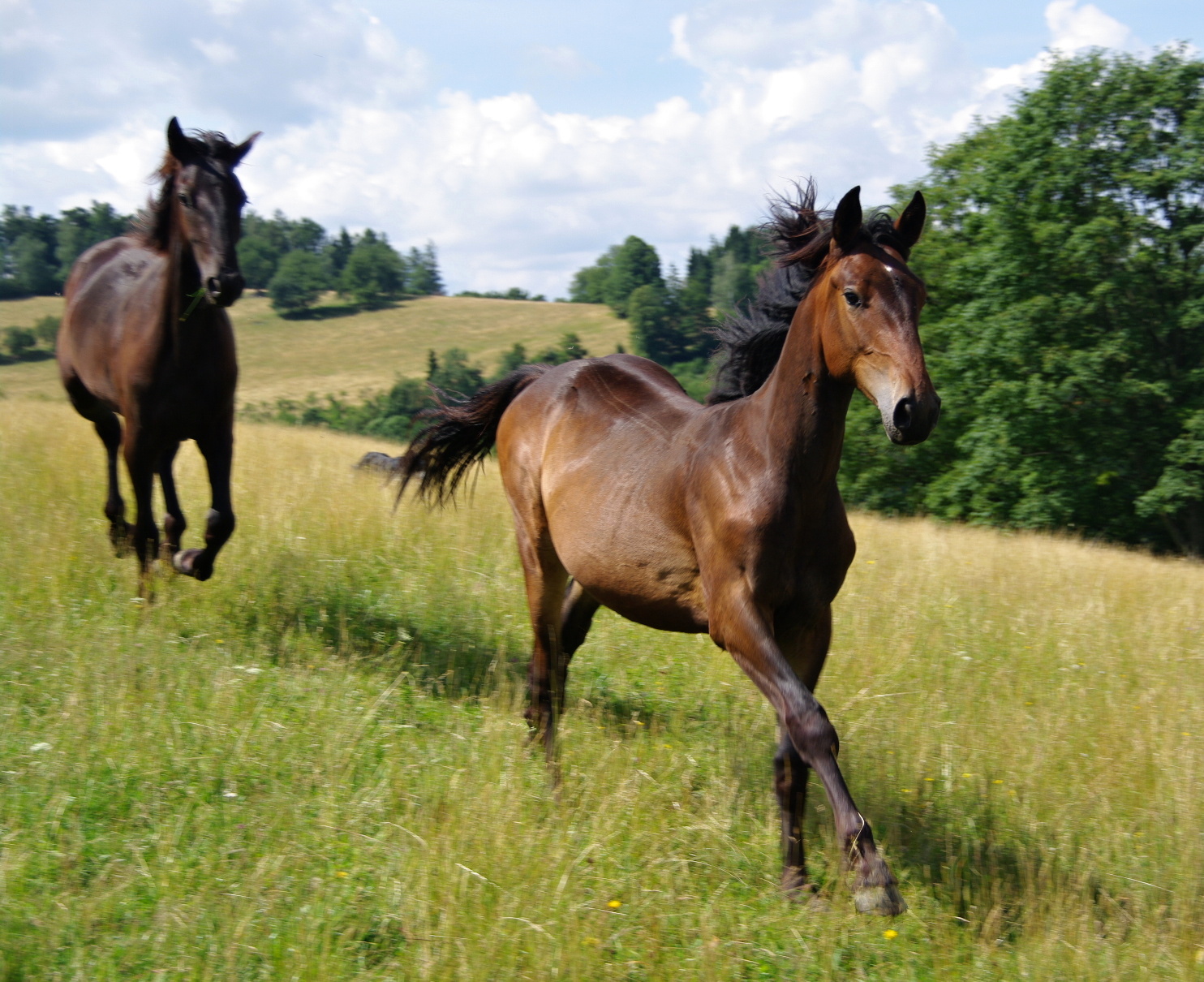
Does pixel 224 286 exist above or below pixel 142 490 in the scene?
above

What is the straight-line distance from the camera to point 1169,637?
727cm

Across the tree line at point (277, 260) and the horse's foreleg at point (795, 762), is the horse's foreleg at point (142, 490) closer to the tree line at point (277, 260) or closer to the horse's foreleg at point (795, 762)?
the horse's foreleg at point (795, 762)

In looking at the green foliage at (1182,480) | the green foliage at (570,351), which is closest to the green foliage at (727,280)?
the green foliage at (570,351)

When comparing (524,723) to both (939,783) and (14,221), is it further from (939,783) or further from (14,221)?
(14,221)

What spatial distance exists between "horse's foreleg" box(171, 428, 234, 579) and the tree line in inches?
1270

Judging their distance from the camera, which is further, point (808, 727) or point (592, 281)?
point (592, 281)


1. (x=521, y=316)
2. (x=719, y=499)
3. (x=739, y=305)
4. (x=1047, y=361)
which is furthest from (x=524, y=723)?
(x=521, y=316)

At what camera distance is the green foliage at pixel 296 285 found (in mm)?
80688

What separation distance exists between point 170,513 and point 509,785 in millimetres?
3891

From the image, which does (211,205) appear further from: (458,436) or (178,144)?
(458,436)

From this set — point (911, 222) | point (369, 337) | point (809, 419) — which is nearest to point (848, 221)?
point (911, 222)

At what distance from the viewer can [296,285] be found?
81.8m

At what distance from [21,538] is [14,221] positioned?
72.1 metres

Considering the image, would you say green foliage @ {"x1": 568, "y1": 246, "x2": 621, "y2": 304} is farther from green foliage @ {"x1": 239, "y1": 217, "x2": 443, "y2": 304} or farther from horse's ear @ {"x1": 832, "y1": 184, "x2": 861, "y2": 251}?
horse's ear @ {"x1": 832, "y1": 184, "x2": 861, "y2": 251}
